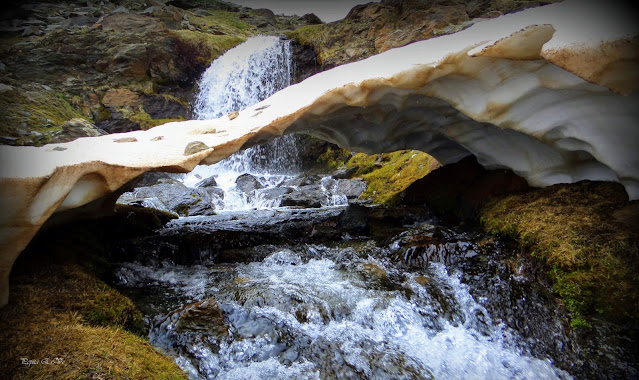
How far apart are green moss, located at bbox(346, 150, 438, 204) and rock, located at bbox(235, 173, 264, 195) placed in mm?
5195

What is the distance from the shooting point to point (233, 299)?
411 cm

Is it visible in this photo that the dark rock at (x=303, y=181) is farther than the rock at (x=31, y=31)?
No

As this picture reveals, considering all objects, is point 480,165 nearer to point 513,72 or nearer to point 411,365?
point 513,72

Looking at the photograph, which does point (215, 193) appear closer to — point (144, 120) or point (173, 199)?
point (173, 199)

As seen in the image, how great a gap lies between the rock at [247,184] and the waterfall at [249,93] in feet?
6.84

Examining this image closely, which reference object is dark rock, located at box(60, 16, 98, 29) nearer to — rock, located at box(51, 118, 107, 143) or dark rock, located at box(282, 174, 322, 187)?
rock, located at box(51, 118, 107, 143)

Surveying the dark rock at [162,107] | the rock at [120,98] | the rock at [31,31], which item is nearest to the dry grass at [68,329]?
the dark rock at [162,107]

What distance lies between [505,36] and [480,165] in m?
4.13

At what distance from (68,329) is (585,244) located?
17.4ft

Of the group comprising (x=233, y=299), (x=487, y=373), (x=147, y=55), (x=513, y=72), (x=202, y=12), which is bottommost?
(x=487, y=373)

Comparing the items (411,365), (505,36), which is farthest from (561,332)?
(505,36)

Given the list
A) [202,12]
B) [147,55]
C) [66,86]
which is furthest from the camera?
[202,12]

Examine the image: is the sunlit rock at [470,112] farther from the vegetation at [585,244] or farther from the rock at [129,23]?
the rock at [129,23]

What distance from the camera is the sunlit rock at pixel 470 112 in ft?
10.2
